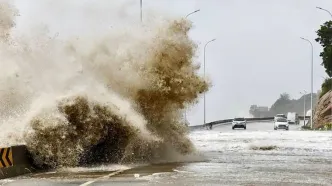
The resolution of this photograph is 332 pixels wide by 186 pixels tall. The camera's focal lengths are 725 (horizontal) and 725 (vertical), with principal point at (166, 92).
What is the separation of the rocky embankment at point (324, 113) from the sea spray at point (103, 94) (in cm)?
6633

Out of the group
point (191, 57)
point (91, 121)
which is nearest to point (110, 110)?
point (91, 121)

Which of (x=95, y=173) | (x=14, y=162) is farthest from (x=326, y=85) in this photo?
(x=14, y=162)

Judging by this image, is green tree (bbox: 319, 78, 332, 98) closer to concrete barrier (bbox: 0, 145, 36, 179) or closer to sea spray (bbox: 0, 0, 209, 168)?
sea spray (bbox: 0, 0, 209, 168)

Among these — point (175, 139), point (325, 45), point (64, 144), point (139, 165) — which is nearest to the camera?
point (64, 144)

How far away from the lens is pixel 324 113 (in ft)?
298

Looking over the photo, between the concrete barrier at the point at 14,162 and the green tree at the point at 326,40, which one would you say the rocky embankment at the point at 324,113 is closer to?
the green tree at the point at 326,40

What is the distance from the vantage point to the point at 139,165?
19594mm

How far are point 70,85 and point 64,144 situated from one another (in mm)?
2328

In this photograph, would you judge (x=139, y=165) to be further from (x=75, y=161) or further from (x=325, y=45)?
(x=325, y=45)

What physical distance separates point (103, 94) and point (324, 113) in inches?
2911

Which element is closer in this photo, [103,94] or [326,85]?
[103,94]

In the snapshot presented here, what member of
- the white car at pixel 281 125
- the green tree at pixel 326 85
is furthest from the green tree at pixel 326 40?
the white car at pixel 281 125

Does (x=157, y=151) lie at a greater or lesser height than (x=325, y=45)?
lesser

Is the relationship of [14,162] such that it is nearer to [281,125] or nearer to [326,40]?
[281,125]
